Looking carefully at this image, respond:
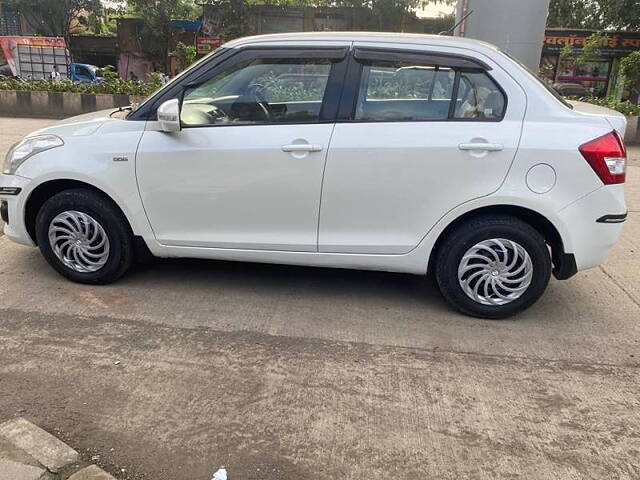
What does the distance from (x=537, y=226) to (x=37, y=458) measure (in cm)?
314

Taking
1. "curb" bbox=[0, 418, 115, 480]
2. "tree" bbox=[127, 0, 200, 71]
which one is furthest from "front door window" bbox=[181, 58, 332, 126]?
"tree" bbox=[127, 0, 200, 71]

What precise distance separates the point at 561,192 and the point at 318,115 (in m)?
1.62

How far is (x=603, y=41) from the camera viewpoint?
21.6 metres

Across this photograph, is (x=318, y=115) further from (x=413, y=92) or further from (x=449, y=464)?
(x=449, y=464)

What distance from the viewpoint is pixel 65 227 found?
4070mm

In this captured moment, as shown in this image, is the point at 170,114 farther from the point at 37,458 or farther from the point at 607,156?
the point at 607,156

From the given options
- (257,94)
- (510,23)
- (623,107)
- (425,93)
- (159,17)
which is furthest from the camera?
(159,17)

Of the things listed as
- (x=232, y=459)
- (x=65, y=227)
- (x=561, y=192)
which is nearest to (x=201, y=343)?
(x=232, y=459)

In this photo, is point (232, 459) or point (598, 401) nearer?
point (232, 459)

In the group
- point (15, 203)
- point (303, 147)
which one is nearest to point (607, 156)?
point (303, 147)

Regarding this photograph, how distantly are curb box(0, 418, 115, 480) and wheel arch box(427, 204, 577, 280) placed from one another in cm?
248

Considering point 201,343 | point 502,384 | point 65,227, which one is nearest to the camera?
point 502,384

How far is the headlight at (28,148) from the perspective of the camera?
398 centimetres

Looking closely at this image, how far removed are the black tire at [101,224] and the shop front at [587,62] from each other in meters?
21.9
